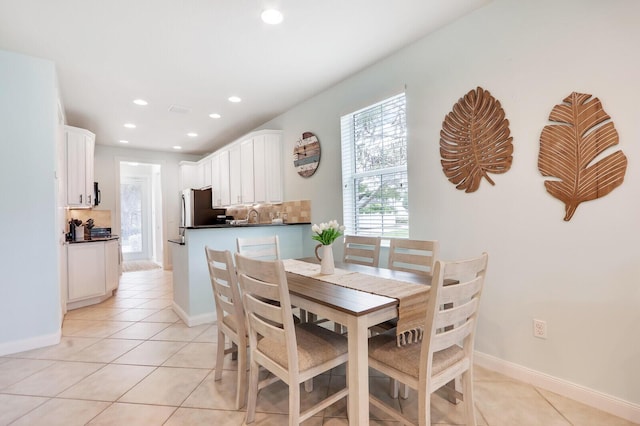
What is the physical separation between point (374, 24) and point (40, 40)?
2693mm

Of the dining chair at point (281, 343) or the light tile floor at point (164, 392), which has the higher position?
the dining chair at point (281, 343)

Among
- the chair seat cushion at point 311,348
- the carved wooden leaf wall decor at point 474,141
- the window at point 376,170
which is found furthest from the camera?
the window at point 376,170

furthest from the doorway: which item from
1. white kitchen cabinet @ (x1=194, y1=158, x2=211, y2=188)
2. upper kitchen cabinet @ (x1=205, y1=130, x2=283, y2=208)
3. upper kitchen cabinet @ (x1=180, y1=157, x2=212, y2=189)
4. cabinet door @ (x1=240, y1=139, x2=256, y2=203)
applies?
cabinet door @ (x1=240, y1=139, x2=256, y2=203)

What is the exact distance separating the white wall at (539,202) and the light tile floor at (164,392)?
1.14 feet

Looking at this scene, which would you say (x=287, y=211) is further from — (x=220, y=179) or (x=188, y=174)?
(x=188, y=174)

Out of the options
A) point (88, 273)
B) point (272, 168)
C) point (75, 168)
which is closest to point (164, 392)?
point (88, 273)

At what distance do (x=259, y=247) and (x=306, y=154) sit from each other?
163cm

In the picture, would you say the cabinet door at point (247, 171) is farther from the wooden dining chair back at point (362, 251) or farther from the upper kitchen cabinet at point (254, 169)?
the wooden dining chair back at point (362, 251)

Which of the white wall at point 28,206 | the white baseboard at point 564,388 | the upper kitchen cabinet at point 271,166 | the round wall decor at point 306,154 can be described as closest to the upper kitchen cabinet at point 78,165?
the white wall at point 28,206

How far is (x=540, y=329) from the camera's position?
1.97m

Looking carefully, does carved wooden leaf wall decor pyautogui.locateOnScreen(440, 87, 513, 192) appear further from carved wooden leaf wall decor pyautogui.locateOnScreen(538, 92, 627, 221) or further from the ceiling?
the ceiling

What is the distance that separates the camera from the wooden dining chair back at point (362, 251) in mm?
2451

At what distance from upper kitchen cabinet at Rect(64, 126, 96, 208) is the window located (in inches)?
141

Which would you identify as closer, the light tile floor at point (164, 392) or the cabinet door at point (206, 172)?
the light tile floor at point (164, 392)
